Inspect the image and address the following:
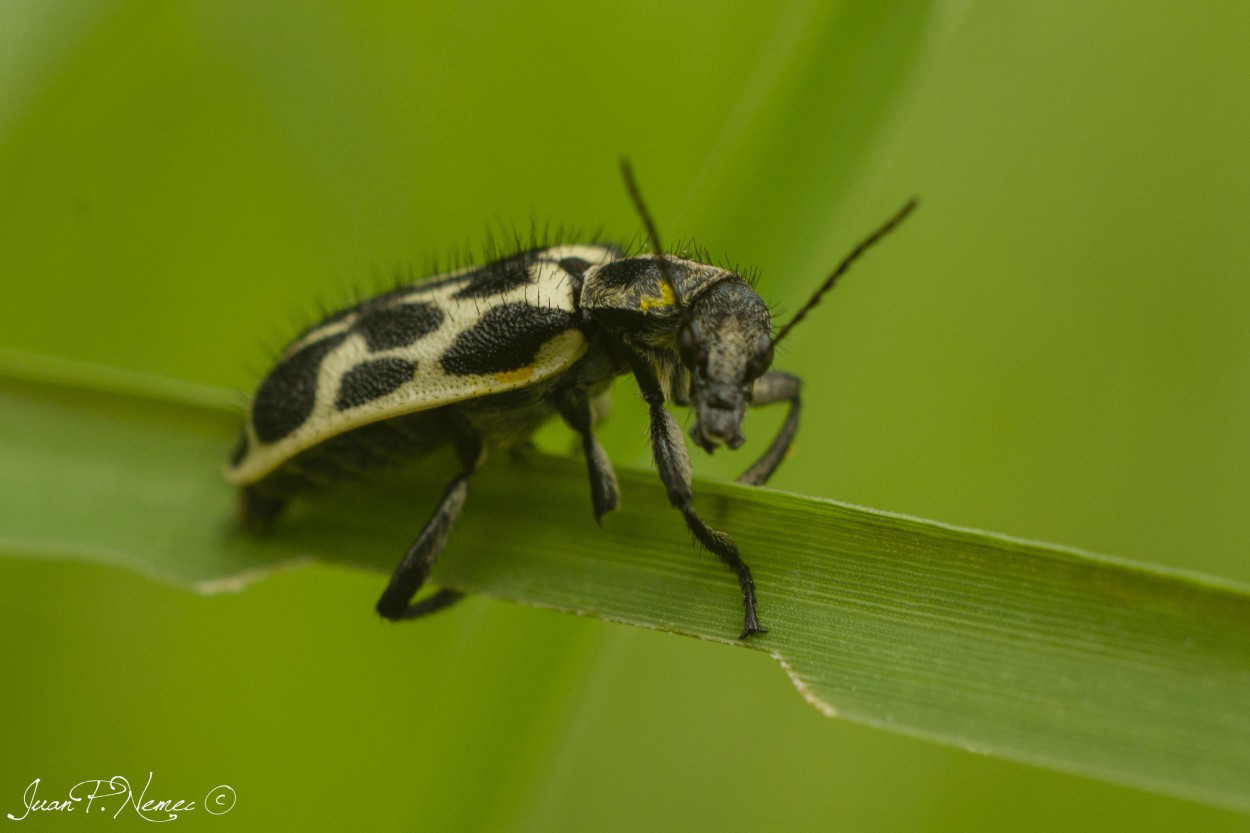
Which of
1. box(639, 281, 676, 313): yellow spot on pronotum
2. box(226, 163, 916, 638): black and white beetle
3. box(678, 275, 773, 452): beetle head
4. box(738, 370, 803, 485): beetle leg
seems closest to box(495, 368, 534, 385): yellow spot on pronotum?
box(226, 163, 916, 638): black and white beetle

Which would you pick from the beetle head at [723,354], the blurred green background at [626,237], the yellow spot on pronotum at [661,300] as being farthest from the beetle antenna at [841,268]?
the yellow spot on pronotum at [661,300]

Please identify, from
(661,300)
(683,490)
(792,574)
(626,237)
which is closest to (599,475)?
(683,490)

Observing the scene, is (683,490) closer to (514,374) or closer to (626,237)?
(514,374)

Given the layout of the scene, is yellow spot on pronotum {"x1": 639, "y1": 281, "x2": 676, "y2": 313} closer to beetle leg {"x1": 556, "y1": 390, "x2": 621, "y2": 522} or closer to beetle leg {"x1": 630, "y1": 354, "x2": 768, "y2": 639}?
beetle leg {"x1": 630, "y1": 354, "x2": 768, "y2": 639}

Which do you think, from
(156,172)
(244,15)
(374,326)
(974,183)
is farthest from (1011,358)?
(156,172)

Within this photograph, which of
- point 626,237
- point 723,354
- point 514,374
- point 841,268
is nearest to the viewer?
point 841,268

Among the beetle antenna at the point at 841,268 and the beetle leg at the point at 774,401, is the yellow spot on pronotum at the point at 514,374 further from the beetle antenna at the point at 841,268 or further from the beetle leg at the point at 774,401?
the beetle antenna at the point at 841,268
